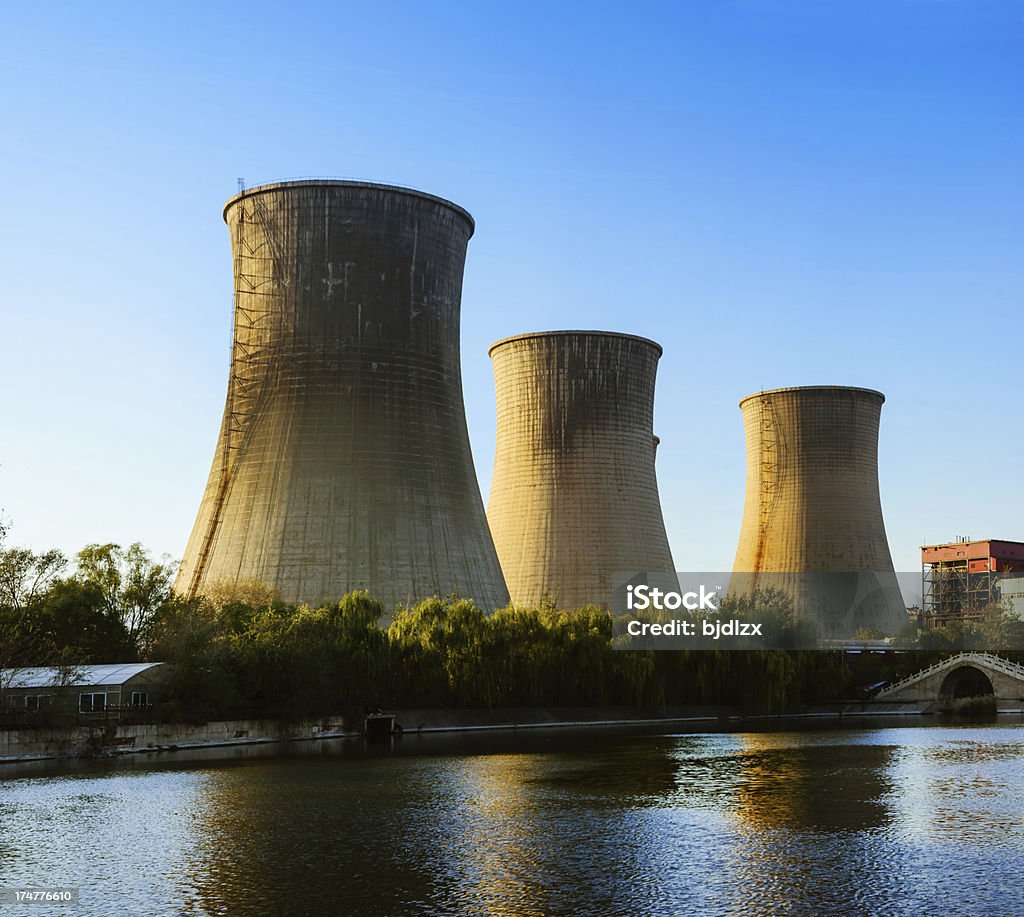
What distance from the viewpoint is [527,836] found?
59.0 ft

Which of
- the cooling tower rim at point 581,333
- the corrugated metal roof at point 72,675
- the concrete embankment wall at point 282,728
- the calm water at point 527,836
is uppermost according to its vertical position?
the cooling tower rim at point 581,333

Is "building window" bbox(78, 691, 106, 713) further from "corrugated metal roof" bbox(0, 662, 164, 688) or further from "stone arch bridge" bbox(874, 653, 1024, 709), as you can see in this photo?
"stone arch bridge" bbox(874, 653, 1024, 709)

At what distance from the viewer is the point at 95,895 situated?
46.5 ft

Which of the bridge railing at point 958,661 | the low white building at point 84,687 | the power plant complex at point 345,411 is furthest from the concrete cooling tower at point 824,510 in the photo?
the low white building at point 84,687

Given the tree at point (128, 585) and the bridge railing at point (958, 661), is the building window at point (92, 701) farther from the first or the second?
the bridge railing at point (958, 661)

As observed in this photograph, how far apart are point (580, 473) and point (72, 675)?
26.5m

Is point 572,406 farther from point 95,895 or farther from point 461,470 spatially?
point 95,895

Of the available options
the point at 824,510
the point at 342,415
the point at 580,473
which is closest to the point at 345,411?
the point at 342,415

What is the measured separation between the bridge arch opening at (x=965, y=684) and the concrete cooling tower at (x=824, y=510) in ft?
26.5

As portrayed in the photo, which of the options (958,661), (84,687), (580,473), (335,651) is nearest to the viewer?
(84,687)

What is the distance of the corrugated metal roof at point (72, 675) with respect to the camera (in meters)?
30.2

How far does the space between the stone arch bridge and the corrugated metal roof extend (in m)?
33.3

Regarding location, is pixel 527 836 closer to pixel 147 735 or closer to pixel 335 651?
pixel 147 735

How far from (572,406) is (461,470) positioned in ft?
39.3
